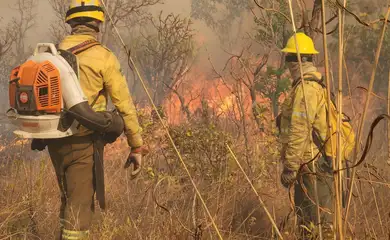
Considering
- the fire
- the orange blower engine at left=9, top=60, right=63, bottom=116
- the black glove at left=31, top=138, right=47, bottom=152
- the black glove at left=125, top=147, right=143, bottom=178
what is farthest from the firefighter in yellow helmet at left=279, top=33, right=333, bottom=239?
the black glove at left=31, top=138, right=47, bottom=152

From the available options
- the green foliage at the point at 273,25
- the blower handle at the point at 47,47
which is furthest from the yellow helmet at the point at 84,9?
the green foliage at the point at 273,25

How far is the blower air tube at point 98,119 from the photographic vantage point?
2.32 metres

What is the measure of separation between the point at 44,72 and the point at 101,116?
1.25ft

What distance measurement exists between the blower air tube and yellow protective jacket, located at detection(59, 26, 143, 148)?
75mm

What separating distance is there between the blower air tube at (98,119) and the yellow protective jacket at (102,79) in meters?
0.07

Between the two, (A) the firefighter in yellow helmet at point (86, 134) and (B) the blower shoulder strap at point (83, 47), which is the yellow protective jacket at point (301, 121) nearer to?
(A) the firefighter in yellow helmet at point (86, 134)

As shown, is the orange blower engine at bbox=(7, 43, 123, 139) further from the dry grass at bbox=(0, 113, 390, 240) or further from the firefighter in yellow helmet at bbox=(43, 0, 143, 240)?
the dry grass at bbox=(0, 113, 390, 240)

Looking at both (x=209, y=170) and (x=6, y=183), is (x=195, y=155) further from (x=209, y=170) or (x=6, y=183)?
(x=6, y=183)

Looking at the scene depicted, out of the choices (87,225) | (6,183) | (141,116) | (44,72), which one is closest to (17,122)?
(44,72)

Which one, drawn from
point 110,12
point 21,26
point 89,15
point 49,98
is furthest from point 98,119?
point 21,26

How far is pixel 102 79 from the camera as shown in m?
2.52

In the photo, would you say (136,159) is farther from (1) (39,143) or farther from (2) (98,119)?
(1) (39,143)

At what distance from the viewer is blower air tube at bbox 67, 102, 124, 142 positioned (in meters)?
2.32

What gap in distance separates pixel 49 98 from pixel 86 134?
344mm
